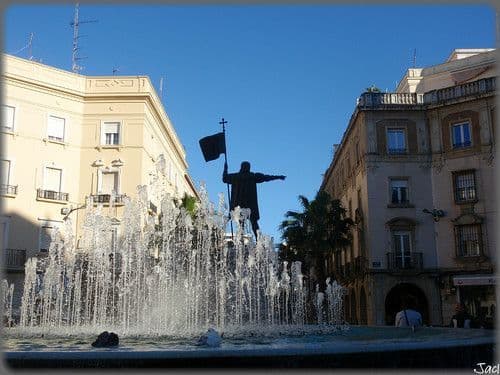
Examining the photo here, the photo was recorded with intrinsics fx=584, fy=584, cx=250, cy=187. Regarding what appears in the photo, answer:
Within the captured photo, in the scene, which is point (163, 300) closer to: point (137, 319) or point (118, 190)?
point (137, 319)

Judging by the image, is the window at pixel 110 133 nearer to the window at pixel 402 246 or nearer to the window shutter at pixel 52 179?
the window shutter at pixel 52 179

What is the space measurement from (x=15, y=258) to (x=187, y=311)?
1871cm

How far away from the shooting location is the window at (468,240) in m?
29.0

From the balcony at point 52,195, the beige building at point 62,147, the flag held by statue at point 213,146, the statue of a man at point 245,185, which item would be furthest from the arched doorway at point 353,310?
the flag held by statue at point 213,146

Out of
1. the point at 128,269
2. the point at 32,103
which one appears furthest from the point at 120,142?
the point at 128,269

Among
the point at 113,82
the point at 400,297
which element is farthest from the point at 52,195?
the point at 400,297

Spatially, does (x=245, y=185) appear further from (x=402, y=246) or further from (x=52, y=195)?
(x=52, y=195)

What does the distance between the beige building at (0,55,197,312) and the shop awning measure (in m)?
16.5

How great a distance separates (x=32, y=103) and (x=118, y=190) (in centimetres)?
657

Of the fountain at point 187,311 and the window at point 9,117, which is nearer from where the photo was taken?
the fountain at point 187,311

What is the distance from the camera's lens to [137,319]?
49.9 feet

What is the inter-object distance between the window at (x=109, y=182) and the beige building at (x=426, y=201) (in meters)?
13.7

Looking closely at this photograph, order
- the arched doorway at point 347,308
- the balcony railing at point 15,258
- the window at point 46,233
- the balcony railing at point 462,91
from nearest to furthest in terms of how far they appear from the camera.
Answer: the balcony railing at point 15,258 → the balcony railing at point 462,91 → the window at point 46,233 → the arched doorway at point 347,308

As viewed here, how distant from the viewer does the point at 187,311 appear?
13.7 meters
